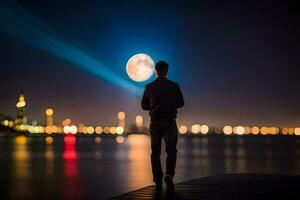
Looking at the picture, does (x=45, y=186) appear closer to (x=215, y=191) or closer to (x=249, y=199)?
(x=215, y=191)

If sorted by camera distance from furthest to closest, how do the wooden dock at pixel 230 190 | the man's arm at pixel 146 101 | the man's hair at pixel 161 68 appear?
1. the man's arm at pixel 146 101
2. the man's hair at pixel 161 68
3. the wooden dock at pixel 230 190

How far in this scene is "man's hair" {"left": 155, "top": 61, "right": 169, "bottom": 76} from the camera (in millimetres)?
10609

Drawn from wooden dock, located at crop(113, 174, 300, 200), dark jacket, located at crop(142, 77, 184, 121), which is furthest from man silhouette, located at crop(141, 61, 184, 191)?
wooden dock, located at crop(113, 174, 300, 200)

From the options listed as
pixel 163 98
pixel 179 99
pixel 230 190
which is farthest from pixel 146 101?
pixel 230 190

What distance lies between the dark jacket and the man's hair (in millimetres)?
90

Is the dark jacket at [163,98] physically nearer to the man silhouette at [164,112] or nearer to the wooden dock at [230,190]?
the man silhouette at [164,112]

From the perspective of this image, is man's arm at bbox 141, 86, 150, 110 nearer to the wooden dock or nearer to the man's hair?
the man's hair

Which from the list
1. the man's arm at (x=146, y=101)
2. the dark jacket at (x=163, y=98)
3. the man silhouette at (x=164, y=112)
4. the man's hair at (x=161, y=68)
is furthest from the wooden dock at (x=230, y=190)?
the man's hair at (x=161, y=68)

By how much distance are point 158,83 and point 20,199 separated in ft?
21.7

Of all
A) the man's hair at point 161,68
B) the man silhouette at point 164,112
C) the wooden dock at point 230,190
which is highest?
the man's hair at point 161,68

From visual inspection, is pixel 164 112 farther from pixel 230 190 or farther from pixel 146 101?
pixel 230 190

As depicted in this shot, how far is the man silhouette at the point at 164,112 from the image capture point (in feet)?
34.3

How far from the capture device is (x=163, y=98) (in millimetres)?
10562

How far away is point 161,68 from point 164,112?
789mm
